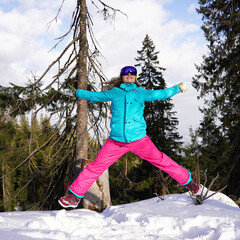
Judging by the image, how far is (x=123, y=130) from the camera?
3396 mm

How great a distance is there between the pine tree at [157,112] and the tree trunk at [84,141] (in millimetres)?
14380

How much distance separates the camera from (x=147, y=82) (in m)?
21.3

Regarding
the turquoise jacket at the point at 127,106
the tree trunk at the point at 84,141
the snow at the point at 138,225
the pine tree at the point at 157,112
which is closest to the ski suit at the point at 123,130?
the turquoise jacket at the point at 127,106

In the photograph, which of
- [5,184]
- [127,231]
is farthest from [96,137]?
[5,184]

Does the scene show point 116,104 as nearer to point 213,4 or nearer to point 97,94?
point 97,94

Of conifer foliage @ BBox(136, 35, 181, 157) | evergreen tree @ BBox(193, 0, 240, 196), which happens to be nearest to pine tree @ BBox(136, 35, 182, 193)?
conifer foliage @ BBox(136, 35, 181, 157)

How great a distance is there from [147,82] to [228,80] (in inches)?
473

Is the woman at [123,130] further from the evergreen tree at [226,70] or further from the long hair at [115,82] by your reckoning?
the evergreen tree at [226,70]

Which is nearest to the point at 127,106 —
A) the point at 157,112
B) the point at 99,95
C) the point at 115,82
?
the point at 99,95

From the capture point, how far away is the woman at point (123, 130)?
3.44 metres

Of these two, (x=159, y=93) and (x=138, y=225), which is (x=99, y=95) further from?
(x=138, y=225)

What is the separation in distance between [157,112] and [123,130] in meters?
18.1

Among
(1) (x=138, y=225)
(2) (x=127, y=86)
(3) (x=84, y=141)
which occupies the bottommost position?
(1) (x=138, y=225)

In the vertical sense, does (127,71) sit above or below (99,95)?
above
